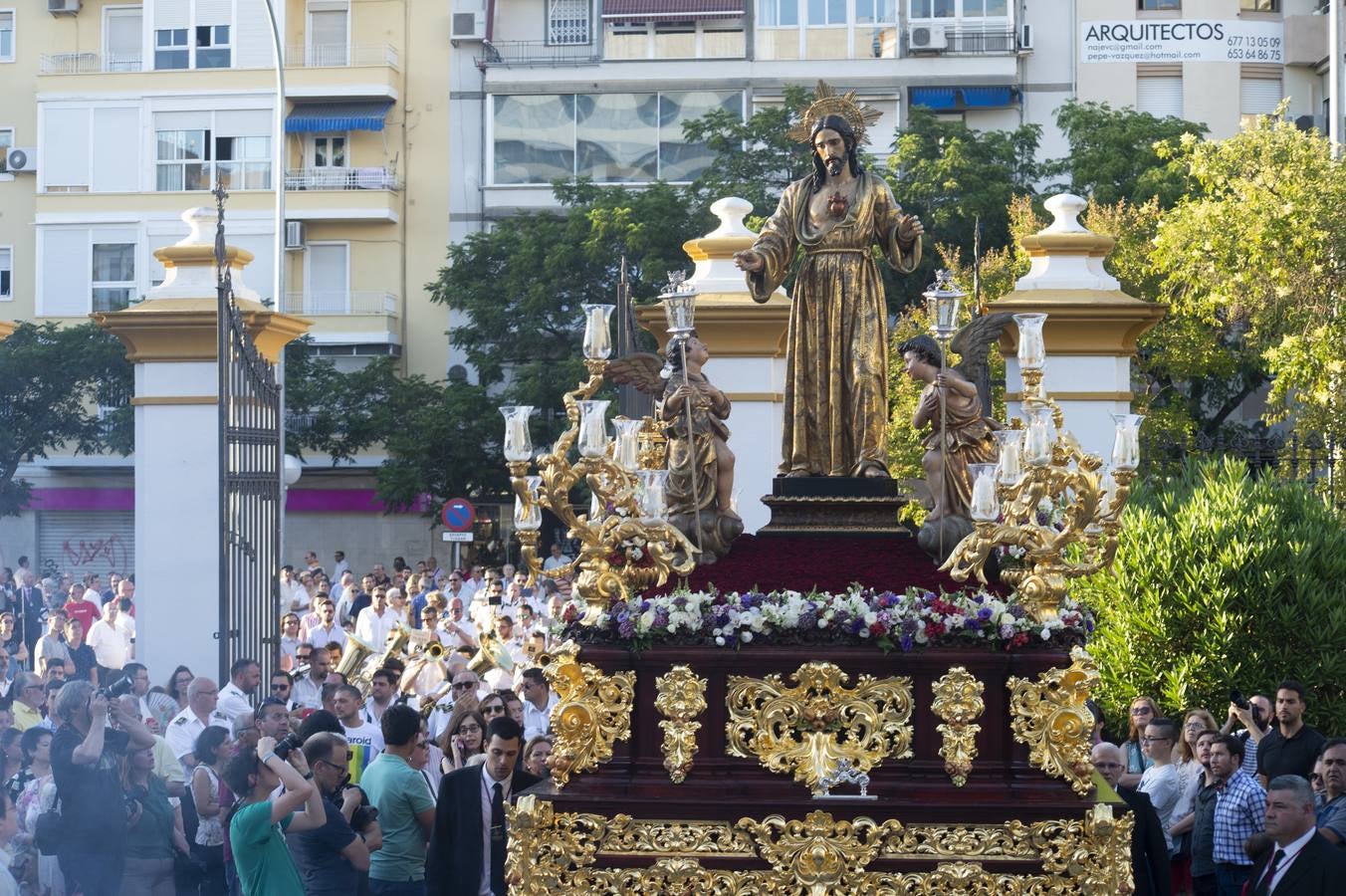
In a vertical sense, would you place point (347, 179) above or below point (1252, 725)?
above

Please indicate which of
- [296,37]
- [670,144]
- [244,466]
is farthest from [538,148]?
[244,466]

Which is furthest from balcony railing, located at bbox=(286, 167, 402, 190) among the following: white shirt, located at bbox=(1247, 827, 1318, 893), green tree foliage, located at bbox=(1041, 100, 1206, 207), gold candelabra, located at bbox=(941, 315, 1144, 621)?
white shirt, located at bbox=(1247, 827, 1318, 893)

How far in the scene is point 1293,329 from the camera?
1653 centimetres

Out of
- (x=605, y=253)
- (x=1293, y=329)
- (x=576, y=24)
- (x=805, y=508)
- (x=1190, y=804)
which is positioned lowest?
(x=1190, y=804)

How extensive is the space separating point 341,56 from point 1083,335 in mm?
25097

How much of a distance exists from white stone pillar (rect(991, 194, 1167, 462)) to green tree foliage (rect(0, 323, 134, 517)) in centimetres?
2073

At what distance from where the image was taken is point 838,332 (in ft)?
31.9

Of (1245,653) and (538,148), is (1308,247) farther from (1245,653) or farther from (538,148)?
(538,148)

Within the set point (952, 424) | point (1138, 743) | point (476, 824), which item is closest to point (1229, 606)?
point (1138, 743)

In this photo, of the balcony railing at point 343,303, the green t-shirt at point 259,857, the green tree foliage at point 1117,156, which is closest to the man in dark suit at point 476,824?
the green t-shirt at point 259,857

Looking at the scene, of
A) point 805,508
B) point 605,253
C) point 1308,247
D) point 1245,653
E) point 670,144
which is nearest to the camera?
point 805,508

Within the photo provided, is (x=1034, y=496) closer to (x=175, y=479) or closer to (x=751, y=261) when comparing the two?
(x=751, y=261)

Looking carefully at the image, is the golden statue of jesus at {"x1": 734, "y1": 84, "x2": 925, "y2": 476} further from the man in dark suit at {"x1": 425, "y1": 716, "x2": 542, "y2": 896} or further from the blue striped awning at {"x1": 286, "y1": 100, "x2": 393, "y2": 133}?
the blue striped awning at {"x1": 286, "y1": 100, "x2": 393, "y2": 133}

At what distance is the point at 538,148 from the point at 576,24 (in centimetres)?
241
